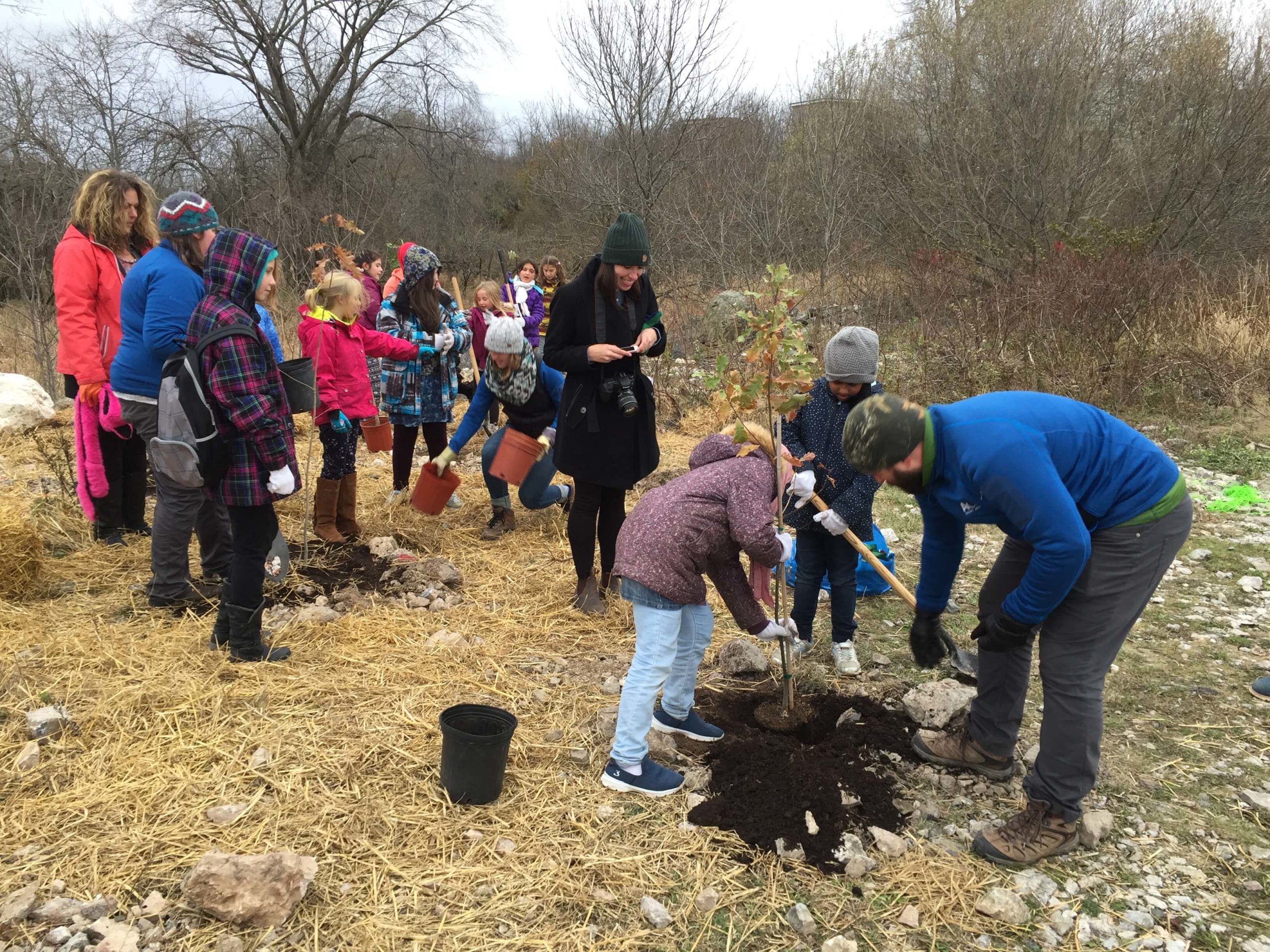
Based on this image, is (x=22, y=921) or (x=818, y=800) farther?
(x=818, y=800)

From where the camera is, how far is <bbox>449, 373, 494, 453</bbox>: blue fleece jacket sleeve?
5.19 m

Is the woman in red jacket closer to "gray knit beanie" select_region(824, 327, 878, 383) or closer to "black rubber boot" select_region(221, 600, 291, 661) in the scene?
"black rubber boot" select_region(221, 600, 291, 661)

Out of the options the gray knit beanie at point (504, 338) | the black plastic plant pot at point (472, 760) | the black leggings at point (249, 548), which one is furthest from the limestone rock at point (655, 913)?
the gray knit beanie at point (504, 338)

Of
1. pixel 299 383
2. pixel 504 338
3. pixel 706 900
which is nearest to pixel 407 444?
pixel 504 338

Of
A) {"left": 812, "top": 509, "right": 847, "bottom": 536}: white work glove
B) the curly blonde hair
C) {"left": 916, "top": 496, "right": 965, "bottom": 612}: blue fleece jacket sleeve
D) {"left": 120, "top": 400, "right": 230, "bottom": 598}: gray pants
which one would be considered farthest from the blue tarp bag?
the curly blonde hair

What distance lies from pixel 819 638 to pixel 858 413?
7.07 feet

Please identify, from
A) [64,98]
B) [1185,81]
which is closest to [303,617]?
[64,98]

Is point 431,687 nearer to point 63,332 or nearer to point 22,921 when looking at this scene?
point 22,921

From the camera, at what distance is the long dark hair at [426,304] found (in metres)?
5.80

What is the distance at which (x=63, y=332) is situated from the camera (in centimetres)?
447

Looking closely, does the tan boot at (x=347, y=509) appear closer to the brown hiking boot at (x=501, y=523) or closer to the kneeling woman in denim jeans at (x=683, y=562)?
the brown hiking boot at (x=501, y=523)

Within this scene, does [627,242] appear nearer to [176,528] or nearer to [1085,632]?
[1085,632]

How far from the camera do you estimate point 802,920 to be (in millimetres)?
2430

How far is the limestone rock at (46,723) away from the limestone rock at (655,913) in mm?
2394
